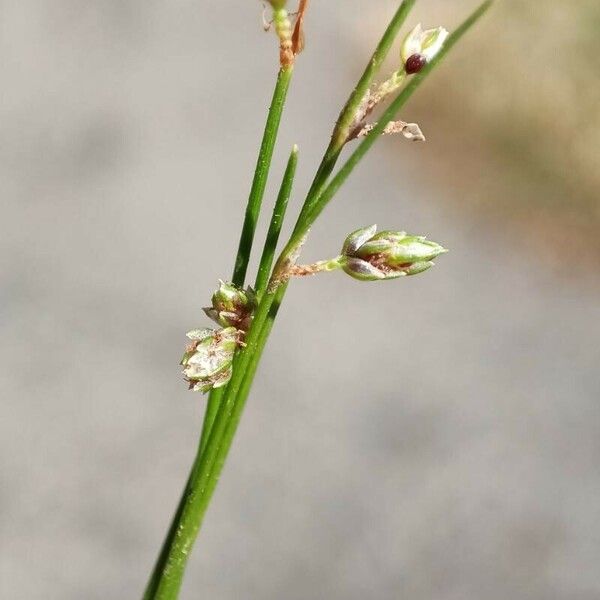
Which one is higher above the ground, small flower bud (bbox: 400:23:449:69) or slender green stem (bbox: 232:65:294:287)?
small flower bud (bbox: 400:23:449:69)

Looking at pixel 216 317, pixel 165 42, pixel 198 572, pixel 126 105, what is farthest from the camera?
pixel 165 42

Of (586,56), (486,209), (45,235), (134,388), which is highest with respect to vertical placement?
(586,56)

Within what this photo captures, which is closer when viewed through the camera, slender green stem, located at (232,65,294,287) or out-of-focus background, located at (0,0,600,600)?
slender green stem, located at (232,65,294,287)

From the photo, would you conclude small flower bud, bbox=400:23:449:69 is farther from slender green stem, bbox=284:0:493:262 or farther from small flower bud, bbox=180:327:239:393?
small flower bud, bbox=180:327:239:393

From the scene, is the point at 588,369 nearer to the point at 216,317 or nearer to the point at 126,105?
the point at 126,105

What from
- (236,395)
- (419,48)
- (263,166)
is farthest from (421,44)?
(236,395)

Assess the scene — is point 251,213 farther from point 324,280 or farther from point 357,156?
point 324,280

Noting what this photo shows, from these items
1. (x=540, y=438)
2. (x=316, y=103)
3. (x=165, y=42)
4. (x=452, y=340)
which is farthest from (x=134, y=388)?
(x=165, y=42)

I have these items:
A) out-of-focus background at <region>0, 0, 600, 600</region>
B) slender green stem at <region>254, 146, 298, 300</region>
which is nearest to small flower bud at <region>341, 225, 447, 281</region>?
slender green stem at <region>254, 146, 298, 300</region>
